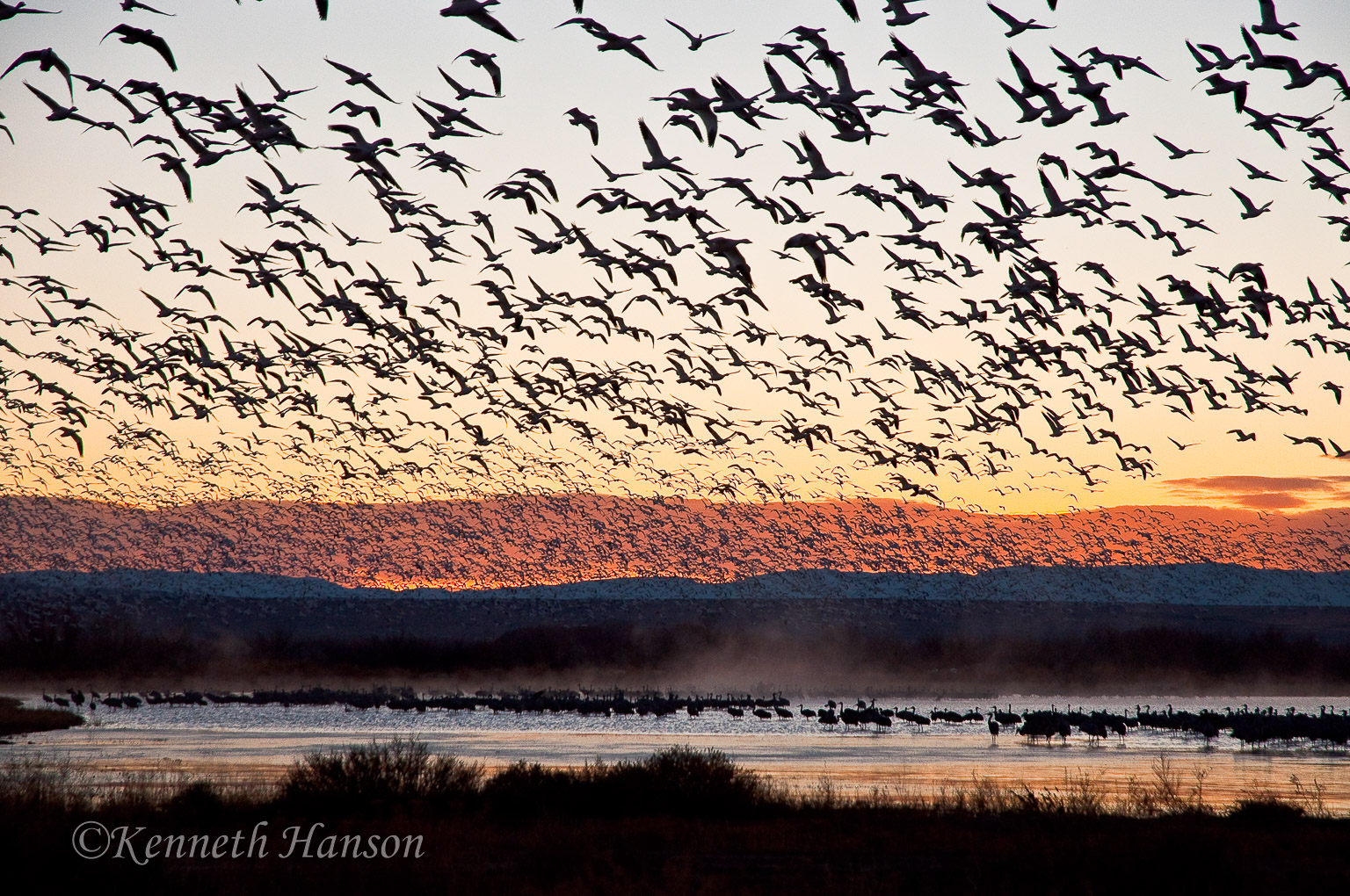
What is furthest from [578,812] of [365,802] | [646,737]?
[646,737]

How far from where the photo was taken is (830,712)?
237 ft

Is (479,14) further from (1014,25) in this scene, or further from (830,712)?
(830,712)

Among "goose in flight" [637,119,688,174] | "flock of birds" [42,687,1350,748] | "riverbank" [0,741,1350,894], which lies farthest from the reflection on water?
"goose in flight" [637,119,688,174]

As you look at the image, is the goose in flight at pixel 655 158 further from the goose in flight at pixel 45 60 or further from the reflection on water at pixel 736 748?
the reflection on water at pixel 736 748

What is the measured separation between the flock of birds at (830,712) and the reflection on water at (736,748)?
123 centimetres

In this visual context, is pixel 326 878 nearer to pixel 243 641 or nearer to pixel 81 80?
pixel 81 80

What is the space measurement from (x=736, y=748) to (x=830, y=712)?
23338mm

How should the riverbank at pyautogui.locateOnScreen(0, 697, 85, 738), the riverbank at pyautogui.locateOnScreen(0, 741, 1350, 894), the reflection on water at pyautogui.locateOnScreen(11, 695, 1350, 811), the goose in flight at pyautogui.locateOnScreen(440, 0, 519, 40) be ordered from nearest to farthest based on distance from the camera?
the goose in flight at pyautogui.locateOnScreen(440, 0, 519, 40), the riverbank at pyautogui.locateOnScreen(0, 741, 1350, 894), the reflection on water at pyautogui.locateOnScreen(11, 695, 1350, 811), the riverbank at pyautogui.locateOnScreen(0, 697, 85, 738)

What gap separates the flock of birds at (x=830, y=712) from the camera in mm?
57781

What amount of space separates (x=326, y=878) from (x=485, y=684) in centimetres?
8647

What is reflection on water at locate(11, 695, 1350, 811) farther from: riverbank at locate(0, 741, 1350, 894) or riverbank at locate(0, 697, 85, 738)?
riverbank at locate(0, 741, 1350, 894)

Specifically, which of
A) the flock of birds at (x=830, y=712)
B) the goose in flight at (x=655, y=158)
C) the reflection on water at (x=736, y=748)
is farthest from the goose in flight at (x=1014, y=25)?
the flock of birds at (x=830, y=712)

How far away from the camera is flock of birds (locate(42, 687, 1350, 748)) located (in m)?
57.8

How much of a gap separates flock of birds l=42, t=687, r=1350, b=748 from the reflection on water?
4.02ft
